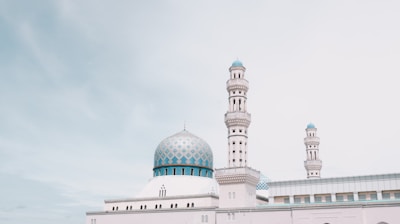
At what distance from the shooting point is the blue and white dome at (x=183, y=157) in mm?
47719

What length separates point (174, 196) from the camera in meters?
42.6


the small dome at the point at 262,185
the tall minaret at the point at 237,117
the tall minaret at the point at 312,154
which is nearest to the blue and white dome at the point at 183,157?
the small dome at the point at 262,185

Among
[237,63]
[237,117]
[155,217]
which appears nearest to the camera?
Result: [237,117]

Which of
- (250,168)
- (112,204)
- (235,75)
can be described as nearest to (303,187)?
(250,168)

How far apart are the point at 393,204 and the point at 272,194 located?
41.2 ft

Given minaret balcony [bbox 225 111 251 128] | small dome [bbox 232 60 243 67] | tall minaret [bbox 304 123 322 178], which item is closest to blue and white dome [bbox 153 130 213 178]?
minaret balcony [bbox 225 111 251 128]

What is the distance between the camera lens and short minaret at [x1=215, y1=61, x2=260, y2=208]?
37.2 m

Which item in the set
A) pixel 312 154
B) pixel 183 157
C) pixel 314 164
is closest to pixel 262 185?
pixel 314 164

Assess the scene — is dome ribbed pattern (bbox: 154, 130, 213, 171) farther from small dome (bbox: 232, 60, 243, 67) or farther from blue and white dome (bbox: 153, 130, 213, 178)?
small dome (bbox: 232, 60, 243, 67)

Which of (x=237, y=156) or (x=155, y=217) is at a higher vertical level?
(x=237, y=156)

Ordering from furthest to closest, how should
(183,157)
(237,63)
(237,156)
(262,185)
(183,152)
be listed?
(262,185) → (183,152) → (183,157) → (237,63) → (237,156)

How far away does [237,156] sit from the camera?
126 ft

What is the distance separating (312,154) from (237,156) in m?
18.0

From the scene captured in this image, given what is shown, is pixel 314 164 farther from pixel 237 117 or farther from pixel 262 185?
pixel 237 117
